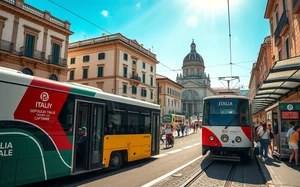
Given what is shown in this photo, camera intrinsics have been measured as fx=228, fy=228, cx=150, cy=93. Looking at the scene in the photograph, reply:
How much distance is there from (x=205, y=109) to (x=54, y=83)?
695 centimetres

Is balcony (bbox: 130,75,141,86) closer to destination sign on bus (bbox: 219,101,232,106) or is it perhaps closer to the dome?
destination sign on bus (bbox: 219,101,232,106)

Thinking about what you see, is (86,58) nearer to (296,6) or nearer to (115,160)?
(296,6)

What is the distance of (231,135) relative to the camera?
9859 mm

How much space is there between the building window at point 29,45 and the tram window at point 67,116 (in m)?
22.5

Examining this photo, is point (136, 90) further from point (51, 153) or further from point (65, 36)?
point (51, 153)

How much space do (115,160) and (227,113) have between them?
17.4 ft

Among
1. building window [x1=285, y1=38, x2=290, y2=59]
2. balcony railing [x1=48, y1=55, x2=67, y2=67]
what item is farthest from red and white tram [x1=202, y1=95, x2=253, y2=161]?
balcony railing [x1=48, y1=55, x2=67, y2=67]

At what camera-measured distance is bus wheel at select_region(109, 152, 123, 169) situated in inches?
337

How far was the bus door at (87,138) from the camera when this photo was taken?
711cm

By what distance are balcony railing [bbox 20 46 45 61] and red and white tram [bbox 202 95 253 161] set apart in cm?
2258

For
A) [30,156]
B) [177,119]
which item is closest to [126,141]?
[30,156]

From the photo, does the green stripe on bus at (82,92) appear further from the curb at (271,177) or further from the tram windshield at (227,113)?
the curb at (271,177)

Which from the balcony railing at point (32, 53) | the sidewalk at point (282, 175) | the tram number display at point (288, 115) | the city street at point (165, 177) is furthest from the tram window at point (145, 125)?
the balcony railing at point (32, 53)

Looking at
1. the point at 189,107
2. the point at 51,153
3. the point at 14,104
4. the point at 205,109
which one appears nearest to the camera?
the point at 14,104
